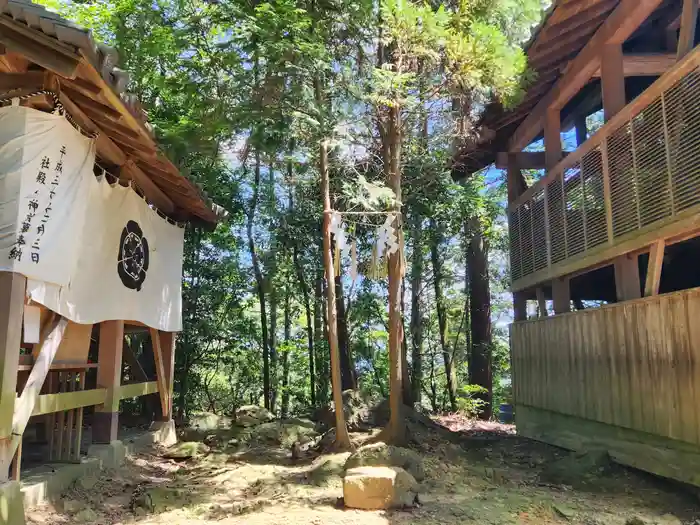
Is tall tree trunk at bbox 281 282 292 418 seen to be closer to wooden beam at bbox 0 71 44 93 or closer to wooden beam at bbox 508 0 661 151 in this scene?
wooden beam at bbox 508 0 661 151

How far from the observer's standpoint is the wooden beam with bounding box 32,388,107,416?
6.28 m

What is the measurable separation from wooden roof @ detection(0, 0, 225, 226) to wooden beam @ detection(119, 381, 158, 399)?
337 centimetres

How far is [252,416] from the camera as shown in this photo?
481 inches

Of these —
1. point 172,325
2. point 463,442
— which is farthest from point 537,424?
point 172,325

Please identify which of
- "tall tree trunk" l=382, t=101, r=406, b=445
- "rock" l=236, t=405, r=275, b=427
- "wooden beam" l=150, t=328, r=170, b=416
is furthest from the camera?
"rock" l=236, t=405, r=275, b=427

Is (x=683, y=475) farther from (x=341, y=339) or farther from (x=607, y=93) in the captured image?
(x=341, y=339)

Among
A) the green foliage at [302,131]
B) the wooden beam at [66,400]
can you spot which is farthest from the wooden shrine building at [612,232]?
the wooden beam at [66,400]

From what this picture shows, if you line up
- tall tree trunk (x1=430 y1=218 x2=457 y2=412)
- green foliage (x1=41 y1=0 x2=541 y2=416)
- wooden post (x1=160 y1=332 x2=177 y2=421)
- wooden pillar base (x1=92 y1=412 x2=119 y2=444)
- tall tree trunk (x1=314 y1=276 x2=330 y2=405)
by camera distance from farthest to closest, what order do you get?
tall tree trunk (x1=314 y1=276 x2=330 y2=405), tall tree trunk (x1=430 y1=218 x2=457 y2=412), wooden post (x1=160 y1=332 x2=177 y2=421), green foliage (x1=41 y1=0 x2=541 y2=416), wooden pillar base (x1=92 y1=412 x2=119 y2=444)

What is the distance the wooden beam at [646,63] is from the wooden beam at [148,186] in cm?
765

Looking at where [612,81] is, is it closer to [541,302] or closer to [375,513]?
[541,302]

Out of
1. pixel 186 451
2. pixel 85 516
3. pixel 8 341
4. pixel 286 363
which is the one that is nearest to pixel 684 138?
pixel 8 341

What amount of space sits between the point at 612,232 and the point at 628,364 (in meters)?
1.84

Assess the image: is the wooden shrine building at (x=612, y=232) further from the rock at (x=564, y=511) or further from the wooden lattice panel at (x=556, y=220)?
the rock at (x=564, y=511)

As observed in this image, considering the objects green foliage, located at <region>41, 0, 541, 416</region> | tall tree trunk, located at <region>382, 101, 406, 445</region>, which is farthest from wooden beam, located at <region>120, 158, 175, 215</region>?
tall tree trunk, located at <region>382, 101, 406, 445</region>
